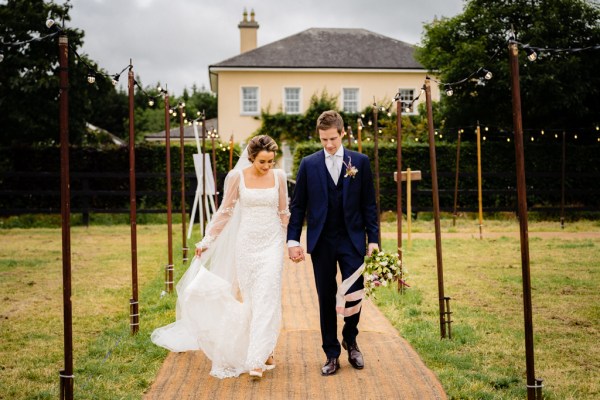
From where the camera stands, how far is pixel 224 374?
480cm

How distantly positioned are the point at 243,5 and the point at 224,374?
29.5m

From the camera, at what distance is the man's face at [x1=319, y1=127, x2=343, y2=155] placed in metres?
4.63

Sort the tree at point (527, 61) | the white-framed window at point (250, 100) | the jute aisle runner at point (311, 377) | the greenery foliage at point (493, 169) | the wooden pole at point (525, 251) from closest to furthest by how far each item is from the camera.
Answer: the wooden pole at point (525, 251)
the jute aisle runner at point (311, 377)
the tree at point (527, 61)
the greenery foliage at point (493, 169)
the white-framed window at point (250, 100)

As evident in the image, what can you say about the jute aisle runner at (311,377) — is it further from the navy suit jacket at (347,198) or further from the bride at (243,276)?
the navy suit jacket at (347,198)

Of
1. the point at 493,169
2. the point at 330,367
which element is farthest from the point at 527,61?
the point at 330,367

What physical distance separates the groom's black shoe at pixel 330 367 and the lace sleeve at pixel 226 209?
1.47 m

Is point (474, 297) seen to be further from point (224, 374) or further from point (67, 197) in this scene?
point (67, 197)

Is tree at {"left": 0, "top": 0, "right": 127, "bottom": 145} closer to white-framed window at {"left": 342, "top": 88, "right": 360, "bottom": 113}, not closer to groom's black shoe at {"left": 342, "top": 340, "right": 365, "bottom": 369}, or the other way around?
white-framed window at {"left": 342, "top": 88, "right": 360, "bottom": 113}

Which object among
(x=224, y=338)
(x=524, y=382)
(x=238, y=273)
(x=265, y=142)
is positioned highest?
(x=265, y=142)

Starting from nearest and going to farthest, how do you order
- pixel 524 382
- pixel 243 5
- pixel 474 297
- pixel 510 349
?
pixel 524 382 → pixel 510 349 → pixel 474 297 → pixel 243 5

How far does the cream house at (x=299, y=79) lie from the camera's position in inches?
1080

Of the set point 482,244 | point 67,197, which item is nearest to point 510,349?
point 67,197

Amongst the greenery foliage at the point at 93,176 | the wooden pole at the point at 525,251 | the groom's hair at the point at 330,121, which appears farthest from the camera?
the greenery foliage at the point at 93,176

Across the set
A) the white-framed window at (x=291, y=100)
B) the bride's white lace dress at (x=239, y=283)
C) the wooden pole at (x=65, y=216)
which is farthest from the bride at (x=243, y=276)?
the white-framed window at (x=291, y=100)
